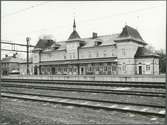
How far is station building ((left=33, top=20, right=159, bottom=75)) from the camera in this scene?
43500 mm

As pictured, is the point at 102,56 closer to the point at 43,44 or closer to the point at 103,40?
the point at 103,40

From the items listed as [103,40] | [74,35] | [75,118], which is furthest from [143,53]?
[75,118]

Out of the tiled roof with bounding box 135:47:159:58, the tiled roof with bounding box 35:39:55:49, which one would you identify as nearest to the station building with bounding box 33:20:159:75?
the tiled roof with bounding box 135:47:159:58

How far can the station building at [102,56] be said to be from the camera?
143 feet

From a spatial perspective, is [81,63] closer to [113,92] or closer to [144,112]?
[113,92]

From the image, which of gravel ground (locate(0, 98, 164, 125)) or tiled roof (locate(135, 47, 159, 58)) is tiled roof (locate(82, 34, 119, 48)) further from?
gravel ground (locate(0, 98, 164, 125))

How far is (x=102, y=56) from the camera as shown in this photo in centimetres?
5072

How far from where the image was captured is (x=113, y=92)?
14086 mm

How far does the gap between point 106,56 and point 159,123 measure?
43.6 metres

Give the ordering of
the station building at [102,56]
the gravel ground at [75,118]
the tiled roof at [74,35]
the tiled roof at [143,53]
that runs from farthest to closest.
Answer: the tiled roof at [74,35], the station building at [102,56], the tiled roof at [143,53], the gravel ground at [75,118]

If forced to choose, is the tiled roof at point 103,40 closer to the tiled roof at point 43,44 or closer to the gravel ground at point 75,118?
the tiled roof at point 43,44

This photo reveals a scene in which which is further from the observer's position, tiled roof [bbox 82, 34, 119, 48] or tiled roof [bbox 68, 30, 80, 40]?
tiled roof [bbox 68, 30, 80, 40]

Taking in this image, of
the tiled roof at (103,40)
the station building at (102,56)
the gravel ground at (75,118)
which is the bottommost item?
the gravel ground at (75,118)

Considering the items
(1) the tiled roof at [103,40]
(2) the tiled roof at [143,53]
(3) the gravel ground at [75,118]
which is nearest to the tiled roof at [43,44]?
(1) the tiled roof at [103,40]
